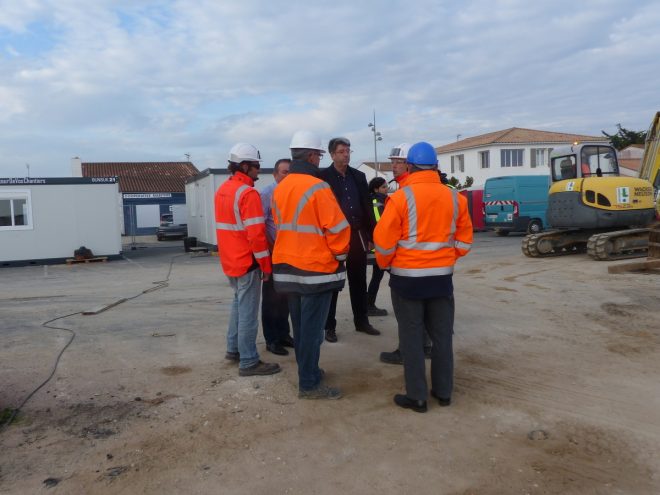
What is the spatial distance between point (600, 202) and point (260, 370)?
10783 mm

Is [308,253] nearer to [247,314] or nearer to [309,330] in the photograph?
[309,330]

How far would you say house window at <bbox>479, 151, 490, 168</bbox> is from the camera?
147ft

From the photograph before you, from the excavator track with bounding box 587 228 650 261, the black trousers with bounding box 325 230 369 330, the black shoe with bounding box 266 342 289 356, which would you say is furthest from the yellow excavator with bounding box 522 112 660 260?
the black shoe with bounding box 266 342 289 356

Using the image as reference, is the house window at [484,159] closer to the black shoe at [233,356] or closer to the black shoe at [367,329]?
the black shoe at [367,329]

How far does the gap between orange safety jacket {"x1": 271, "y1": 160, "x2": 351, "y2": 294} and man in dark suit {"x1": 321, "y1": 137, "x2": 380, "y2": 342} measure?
1495 millimetres

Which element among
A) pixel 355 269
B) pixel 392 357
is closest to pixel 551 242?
pixel 355 269

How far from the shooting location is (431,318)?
427cm

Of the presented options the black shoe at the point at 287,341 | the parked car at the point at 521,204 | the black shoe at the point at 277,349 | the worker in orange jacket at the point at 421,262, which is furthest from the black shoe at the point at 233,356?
the parked car at the point at 521,204

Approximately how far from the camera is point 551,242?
14375 mm

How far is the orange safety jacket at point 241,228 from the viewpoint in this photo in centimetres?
478

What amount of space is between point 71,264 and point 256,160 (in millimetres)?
15364

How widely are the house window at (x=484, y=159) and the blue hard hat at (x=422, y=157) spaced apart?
42450mm

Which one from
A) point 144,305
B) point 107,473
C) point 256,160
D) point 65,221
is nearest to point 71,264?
point 65,221

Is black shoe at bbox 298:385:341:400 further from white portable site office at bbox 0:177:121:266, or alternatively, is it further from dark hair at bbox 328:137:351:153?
white portable site office at bbox 0:177:121:266
